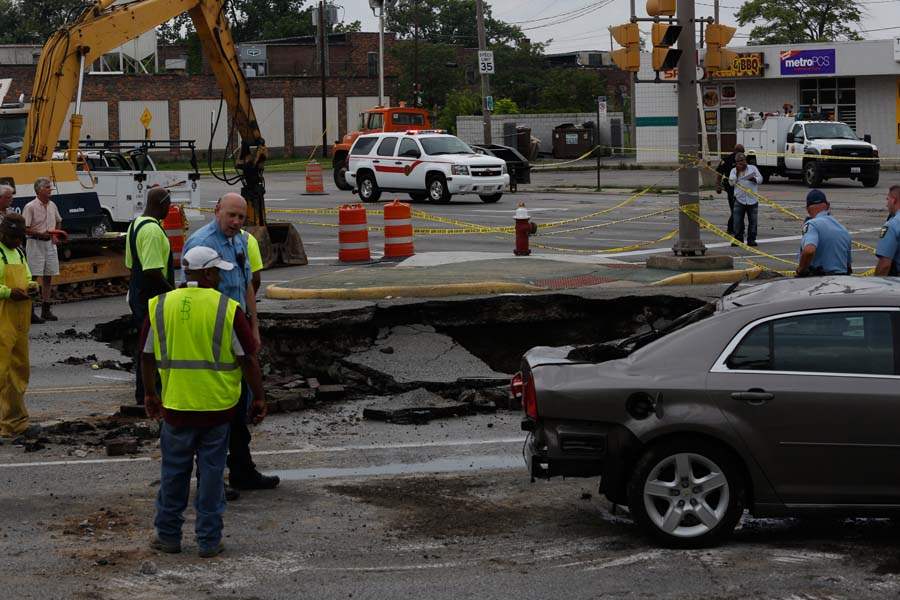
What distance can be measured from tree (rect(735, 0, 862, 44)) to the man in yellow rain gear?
235ft

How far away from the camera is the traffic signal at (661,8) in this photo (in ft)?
57.1

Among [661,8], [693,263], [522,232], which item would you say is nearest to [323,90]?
[522,232]

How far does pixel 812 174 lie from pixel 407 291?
2787 cm

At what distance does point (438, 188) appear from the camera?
35.9 metres

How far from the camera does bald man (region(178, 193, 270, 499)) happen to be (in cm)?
877

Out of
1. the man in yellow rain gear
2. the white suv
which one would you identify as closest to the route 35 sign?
the white suv

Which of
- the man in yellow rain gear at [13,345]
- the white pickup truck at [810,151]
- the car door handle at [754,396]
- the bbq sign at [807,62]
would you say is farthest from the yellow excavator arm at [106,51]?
the bbq sign at [807,62]

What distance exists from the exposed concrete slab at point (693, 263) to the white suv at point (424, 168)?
17132mm

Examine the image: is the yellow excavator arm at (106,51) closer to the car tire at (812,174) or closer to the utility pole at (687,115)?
the utility pole at (687,115)

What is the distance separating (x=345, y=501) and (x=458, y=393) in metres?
3.30

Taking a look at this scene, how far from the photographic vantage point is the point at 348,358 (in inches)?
499

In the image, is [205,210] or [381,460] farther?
[205,210]

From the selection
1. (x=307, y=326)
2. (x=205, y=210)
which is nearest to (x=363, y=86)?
(x=205, y=210)

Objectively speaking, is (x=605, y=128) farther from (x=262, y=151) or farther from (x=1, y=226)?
(x=1, y=226)
